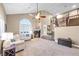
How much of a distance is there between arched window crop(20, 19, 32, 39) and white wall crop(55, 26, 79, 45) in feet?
2.95

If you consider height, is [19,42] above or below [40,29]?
below

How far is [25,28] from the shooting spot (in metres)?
3.51

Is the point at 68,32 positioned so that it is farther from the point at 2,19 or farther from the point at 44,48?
the point at 2,19

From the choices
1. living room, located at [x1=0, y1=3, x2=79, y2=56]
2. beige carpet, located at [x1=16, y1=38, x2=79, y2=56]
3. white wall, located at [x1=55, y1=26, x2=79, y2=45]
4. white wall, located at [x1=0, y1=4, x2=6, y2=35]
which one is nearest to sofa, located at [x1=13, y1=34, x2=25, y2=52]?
living room, located at [x1=0, y1=3, x2=79, y2=56]

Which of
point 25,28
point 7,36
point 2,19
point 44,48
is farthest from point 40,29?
point 2,19

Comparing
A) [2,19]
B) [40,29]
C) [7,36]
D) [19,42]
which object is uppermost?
[2,19]

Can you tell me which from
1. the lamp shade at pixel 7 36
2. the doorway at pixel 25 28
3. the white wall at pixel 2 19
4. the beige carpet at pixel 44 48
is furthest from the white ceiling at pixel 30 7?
the beige carpet at pixel 44 48

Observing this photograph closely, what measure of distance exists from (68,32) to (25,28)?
55.5 inches

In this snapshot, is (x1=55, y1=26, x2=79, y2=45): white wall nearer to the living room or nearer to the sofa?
the living room

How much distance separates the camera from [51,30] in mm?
3762

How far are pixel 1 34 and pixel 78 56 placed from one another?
7.40 ft

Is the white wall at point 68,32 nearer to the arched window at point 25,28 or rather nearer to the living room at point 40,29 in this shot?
the living room at point 40,29

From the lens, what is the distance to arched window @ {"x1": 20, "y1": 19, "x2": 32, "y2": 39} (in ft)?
11.4

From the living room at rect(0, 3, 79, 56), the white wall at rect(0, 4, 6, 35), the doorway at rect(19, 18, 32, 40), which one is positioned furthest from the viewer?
the doorway at rect(19, 18, 32, 40)
